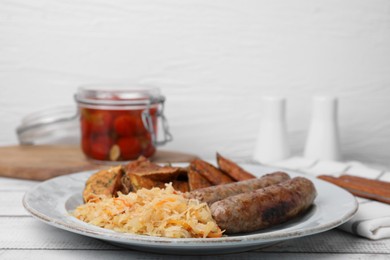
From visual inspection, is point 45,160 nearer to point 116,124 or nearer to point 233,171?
point 116,124

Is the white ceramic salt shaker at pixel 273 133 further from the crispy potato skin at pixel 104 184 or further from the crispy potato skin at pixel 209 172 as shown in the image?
the crispy potato skin at pixel 104 184

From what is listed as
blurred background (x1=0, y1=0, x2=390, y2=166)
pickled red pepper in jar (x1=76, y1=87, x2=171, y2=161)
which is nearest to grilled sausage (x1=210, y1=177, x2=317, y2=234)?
pickled red pepper in jar (x1=76, y1=87, x2=171, y2=161)

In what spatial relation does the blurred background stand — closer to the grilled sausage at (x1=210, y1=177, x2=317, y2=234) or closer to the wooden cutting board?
the wooden cutting board

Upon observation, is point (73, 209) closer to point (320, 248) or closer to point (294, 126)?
point (320, 248)

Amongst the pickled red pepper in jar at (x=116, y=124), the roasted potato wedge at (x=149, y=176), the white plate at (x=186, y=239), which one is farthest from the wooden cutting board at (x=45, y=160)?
the roasted potato wedge at (x=149, y=176)


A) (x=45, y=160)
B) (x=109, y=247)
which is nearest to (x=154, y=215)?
(x=109, y=247)

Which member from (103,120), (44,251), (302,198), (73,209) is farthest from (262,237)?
(103,120)
